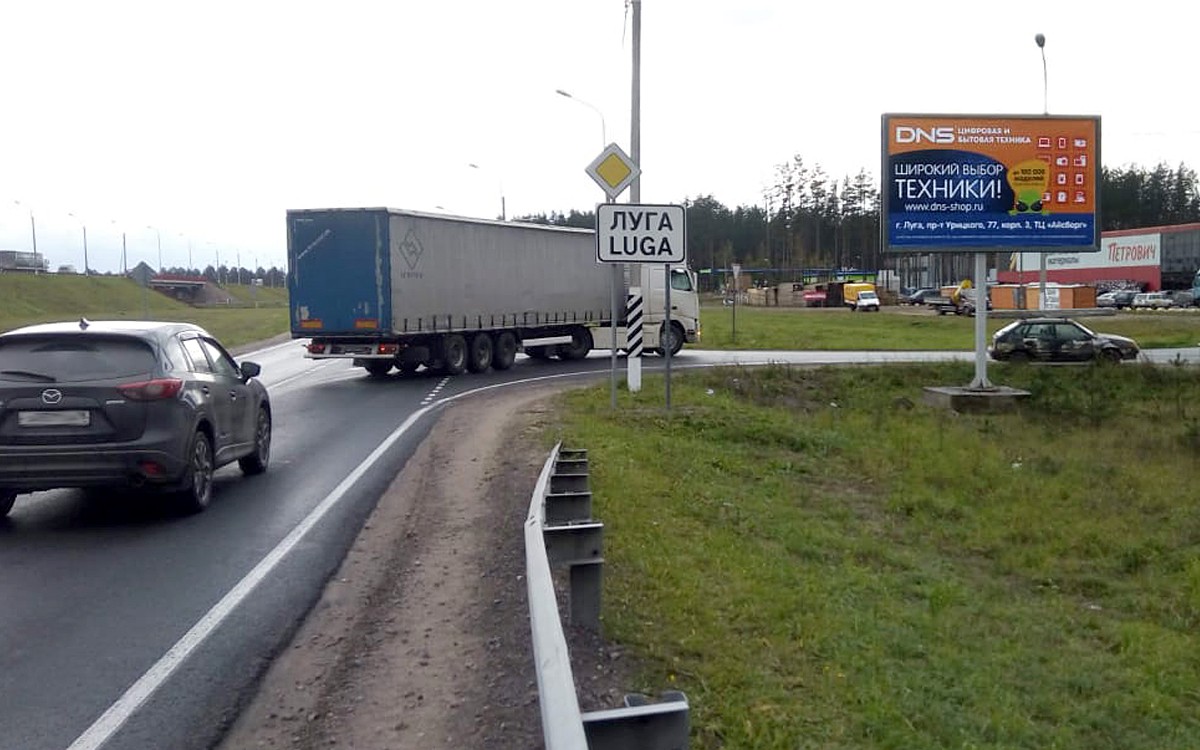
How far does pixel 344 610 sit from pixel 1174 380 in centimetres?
2668

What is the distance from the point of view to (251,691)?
592 centimetres

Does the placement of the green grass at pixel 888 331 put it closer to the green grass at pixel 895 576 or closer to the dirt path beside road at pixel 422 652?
the green grass at pixel 895 576

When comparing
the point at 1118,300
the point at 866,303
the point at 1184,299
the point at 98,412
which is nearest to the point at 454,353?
the point at 98,412

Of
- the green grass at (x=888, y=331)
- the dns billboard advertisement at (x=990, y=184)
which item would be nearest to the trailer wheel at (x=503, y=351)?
the dns billboard advertisement at (x=990, y=184)

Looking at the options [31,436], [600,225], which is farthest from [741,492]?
[31,436]

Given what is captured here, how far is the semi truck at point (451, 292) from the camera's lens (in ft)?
84.1

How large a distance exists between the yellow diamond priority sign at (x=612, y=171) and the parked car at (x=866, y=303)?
57560 millimetres

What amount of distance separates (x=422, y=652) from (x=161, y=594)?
7.48 ft

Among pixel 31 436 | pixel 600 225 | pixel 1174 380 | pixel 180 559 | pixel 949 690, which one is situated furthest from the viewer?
pixel 1174 380

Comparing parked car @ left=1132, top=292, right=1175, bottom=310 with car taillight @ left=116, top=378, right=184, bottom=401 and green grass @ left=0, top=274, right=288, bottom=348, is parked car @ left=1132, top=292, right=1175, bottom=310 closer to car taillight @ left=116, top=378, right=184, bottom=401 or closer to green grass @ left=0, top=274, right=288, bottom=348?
green grass @ left=0, top=274, right=288, bottom=348

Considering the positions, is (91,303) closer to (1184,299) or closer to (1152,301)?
(1152,301)

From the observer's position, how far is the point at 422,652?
6.50m

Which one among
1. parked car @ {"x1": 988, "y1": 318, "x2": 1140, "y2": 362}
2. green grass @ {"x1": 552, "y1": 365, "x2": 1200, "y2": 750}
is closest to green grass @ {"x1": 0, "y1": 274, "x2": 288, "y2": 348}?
parked car @ {"x1": 988, "y1": 318, "x2": 1140, "y2": 362}

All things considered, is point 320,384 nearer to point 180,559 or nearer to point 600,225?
point 600,225
